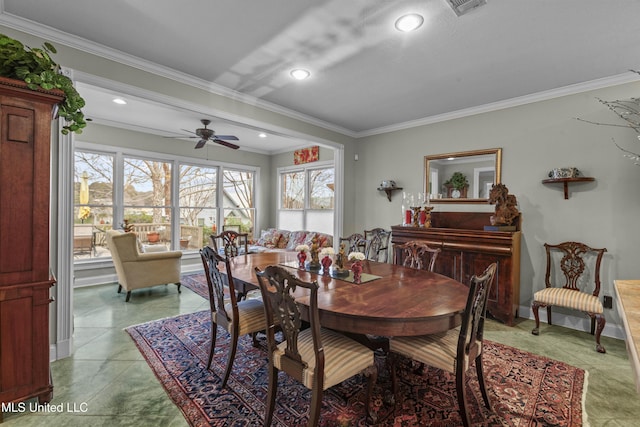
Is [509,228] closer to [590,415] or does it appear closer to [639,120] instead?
[639,120]

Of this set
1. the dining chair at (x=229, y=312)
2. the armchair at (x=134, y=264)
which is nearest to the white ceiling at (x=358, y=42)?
the dining chair at (x=229, y=312)

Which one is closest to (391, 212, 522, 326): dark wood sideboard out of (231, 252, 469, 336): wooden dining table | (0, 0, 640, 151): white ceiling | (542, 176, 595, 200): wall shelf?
(542, 176, 595, 200): wall shelf

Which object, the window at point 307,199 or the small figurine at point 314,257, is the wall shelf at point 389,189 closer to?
the window at point 307,199

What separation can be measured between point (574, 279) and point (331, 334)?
9.73 ft

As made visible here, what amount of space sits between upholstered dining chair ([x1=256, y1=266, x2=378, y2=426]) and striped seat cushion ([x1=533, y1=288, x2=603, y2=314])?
237cm

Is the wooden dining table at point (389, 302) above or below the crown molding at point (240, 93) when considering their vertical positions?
below

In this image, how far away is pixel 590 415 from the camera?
186 centimetres

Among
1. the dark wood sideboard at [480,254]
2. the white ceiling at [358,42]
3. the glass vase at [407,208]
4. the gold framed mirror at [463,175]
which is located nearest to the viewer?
the white ceiling at [358,42]

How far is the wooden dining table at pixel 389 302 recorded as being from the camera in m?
1.54

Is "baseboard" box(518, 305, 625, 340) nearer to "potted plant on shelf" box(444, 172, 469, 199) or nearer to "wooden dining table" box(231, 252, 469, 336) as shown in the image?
"potted plant on shelf" box(444, 172, 469, 199)

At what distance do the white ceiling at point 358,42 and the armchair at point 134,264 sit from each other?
234 centimetres

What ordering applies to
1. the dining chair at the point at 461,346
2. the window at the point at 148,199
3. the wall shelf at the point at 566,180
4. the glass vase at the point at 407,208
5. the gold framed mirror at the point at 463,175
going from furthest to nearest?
1. the window at the point at 148,199
2. the glass vase at the point at 407,208
3. the gold framed mirror at the point at 463,175
4. the wall shelf at the point at 566,180
5. the dining chair at the point at 461,346

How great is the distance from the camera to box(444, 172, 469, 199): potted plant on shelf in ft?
13.3

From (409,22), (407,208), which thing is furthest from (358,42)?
(407,208)
